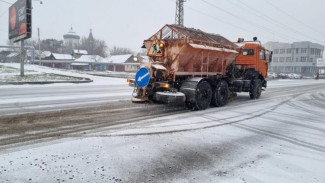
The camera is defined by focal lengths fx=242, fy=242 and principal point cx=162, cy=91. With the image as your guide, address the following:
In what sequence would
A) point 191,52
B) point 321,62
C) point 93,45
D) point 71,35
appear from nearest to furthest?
point 191,52, point 321,62, point 93,45, point 71,35

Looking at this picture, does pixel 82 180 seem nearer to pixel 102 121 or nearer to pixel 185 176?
pixel 185 176

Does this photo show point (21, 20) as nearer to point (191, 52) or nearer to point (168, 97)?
point (191, 52)

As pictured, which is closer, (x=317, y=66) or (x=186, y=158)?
(x=186, y=158)

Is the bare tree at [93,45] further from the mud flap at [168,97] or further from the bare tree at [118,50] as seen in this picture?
the mud flap at [168,97]

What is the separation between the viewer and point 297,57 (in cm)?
9075

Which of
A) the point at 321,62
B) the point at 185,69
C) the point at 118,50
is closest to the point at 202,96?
the point at 185,69

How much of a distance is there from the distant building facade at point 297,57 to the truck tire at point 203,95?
93543mm

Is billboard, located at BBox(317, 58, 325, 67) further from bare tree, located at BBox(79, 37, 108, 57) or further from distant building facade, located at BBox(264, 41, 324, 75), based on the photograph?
bare tree, located at BBox(79, 37, 108, 57)

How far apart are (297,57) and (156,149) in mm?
100976

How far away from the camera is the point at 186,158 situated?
422 centimetres


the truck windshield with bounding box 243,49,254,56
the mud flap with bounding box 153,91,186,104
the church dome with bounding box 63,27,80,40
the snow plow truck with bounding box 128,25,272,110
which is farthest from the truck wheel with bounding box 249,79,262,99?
the church dome with bounding box 63,27,80,40

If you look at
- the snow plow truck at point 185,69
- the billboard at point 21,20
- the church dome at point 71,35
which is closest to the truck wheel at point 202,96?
the snow plow truck at point 185,69

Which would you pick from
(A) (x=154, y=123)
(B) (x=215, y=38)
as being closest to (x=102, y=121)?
(A) (x=154, y=123)

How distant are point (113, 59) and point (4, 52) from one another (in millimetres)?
40120
